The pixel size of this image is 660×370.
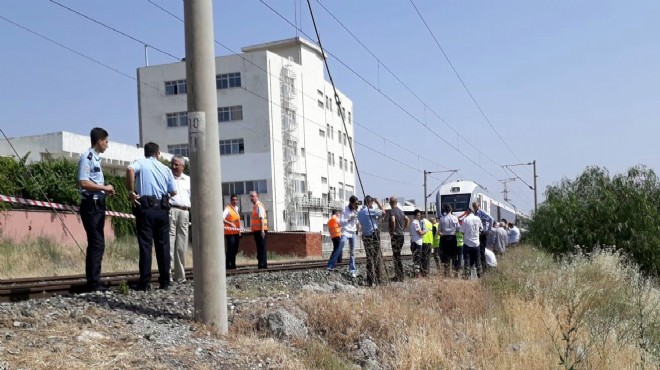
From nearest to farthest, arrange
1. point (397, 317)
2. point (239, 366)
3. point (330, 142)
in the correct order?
point (239, 366), point (397, 317), point (330, 142)

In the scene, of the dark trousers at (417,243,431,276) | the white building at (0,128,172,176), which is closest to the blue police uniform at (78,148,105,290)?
the dark trousers at (417,243,431,276)

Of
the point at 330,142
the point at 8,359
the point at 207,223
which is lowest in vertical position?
the point at 8,359

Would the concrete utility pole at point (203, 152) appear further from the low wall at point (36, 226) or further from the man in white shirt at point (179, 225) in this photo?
the low wall at point (36, 226)

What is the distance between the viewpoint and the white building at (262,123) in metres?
58.4

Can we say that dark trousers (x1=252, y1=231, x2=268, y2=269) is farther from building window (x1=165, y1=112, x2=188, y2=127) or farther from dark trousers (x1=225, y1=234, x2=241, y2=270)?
building window (x1=165, y1=112, x2=188, y2=127)

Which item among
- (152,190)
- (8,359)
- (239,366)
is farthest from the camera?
(152,190)

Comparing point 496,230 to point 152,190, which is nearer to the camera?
point 152,190

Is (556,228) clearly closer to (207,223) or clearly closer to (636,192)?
(636,192)

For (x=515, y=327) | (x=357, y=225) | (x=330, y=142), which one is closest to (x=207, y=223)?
(x=515, y=327)

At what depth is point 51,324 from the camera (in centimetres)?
555

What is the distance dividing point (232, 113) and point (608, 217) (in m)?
40.9

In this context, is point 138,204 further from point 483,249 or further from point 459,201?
point 459,201

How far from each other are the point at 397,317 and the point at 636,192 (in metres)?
19.0

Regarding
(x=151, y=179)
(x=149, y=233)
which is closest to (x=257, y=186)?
(x=151, y=179)
